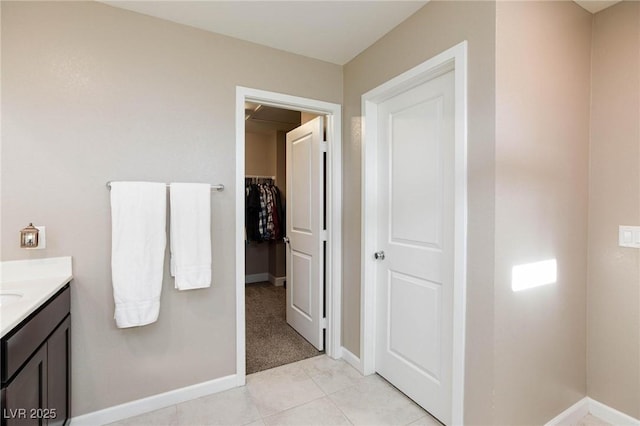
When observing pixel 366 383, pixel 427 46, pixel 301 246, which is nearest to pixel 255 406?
pixel 366 383

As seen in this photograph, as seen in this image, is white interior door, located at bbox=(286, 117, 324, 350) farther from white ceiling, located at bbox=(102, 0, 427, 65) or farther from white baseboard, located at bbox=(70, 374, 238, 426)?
white baseboard, located at bbox=(70, 374, 238, 426)

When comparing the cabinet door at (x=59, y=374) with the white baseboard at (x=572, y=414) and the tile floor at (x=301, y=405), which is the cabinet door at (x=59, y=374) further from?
the white baseboard at (x=572, y=414)

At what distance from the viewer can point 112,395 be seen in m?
1.84

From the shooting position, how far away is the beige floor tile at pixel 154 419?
1821 millimetres

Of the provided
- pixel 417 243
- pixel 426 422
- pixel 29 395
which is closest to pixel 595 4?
pixel 417 243

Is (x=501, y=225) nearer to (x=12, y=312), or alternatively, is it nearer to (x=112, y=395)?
(x=12, y=312)

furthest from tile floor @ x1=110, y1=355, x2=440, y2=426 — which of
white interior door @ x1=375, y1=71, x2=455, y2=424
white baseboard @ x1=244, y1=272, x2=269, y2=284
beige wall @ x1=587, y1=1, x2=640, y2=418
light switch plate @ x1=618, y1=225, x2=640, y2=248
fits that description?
white baseboard @ x1=244, y1=272, x2=269, y2=284

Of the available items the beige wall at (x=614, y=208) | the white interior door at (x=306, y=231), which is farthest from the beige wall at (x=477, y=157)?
the white interior door at (x=306, y=231)

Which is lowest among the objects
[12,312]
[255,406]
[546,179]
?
[255,406]

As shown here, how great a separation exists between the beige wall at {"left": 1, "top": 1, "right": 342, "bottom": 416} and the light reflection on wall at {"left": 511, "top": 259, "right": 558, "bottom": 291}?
168 cm

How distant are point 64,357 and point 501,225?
2289mm

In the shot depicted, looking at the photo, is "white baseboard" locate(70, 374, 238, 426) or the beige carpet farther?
the beige carpet

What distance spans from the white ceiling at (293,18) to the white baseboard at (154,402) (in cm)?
235

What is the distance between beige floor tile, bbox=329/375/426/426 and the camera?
6.08 ft
